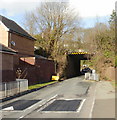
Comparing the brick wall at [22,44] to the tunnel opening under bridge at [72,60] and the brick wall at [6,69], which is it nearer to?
the brick wall at [6,69]

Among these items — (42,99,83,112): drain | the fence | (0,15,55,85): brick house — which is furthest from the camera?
(0,15,55,85): brick house

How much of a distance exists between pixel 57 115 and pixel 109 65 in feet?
89.3

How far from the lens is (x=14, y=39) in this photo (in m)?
29.9

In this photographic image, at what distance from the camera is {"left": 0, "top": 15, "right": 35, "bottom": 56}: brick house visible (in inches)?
1109

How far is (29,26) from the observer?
4778 centimetres

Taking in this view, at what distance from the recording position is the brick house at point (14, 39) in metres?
28.2

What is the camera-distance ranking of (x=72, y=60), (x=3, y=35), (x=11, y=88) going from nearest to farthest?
(x=11, y=88) → (x=3, y=35) → (x=72, y=60)

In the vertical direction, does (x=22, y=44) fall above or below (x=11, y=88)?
above

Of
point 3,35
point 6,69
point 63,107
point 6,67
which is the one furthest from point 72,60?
point 63,107

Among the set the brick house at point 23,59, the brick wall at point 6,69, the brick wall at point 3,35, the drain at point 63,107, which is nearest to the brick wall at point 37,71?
the brick house at point 23,59

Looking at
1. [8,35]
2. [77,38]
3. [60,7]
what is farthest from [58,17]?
[8,35]

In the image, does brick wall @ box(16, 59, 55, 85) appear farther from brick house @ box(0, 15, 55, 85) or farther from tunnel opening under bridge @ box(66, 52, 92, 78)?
tunnel opening under bridge @ box(66, 52, 92, 78)

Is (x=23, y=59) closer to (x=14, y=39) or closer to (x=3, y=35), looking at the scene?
(x=14, y=39)

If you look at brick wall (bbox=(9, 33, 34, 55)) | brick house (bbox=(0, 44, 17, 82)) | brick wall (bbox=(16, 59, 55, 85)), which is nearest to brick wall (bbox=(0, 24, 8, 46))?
brick wall (bbox=(9, 33, 34, 55))
